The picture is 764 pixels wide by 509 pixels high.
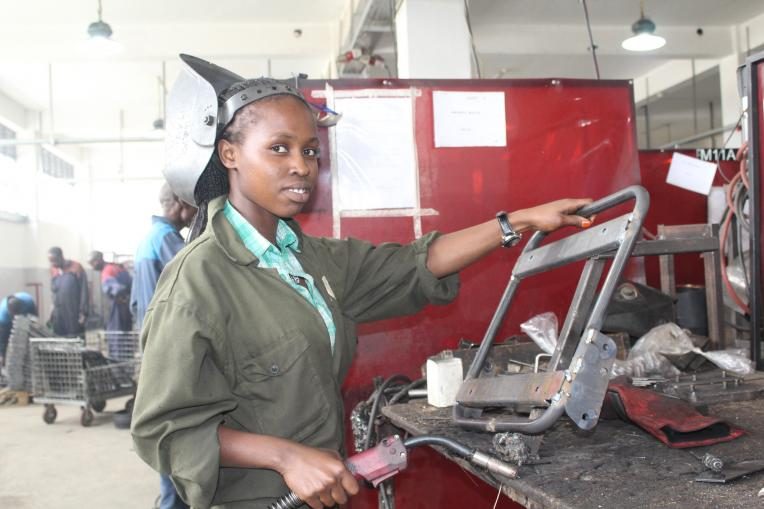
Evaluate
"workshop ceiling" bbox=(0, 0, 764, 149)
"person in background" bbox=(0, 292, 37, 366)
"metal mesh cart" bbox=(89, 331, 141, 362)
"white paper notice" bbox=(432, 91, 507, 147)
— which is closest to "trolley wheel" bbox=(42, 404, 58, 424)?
"metal mesh cart" bbox=(89, 331, 141, 362)

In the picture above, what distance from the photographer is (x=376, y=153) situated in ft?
8.61

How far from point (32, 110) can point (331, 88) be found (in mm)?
11968

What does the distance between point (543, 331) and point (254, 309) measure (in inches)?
43.0

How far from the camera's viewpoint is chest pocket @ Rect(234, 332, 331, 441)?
4.55ft

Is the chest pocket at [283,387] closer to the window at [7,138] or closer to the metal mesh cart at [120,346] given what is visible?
the metal mesh cart at [120,346]

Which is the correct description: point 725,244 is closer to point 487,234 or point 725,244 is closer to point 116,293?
point 487,234

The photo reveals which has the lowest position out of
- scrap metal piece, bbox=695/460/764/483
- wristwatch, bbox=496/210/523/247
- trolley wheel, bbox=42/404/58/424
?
trolley wheel, bbox=42/404/58/424

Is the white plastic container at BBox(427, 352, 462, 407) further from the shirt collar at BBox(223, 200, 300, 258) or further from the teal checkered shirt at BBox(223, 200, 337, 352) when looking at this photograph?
the shirt collar at BBox(223, 200, 300, 258)

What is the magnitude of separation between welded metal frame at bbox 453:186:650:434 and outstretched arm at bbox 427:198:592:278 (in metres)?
0.04

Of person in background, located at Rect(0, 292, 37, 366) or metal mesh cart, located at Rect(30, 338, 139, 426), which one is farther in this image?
person in background, located at Rect(0, 292, 37, 366)

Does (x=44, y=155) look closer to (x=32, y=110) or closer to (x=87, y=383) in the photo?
(x=32, y=110)

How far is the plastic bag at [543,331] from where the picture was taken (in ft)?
6.95

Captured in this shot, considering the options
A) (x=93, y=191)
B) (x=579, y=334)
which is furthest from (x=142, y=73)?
(x=579, y=334)

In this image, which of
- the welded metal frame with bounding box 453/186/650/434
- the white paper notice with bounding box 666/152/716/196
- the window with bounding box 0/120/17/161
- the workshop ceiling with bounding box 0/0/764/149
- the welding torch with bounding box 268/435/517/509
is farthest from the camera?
the window with bounding box 0/120/17/161
